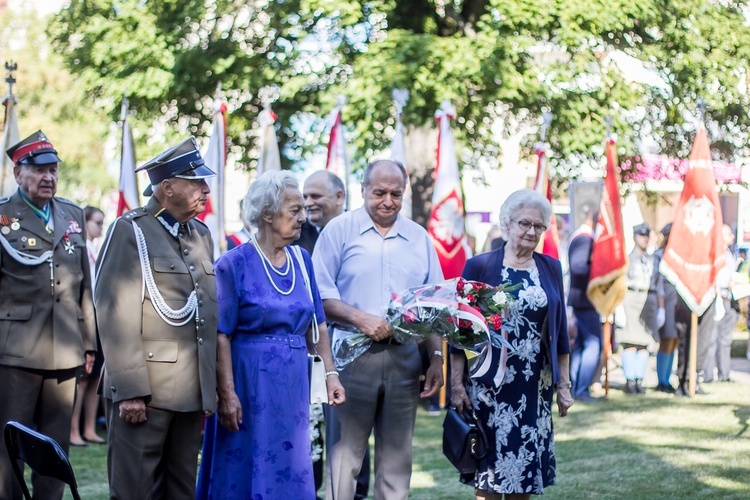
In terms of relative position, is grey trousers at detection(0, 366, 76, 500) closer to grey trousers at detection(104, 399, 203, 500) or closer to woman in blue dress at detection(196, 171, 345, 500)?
grey trousers at detection(104, 399, 203, 500)

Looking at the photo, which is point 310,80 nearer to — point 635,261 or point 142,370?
point 635,261

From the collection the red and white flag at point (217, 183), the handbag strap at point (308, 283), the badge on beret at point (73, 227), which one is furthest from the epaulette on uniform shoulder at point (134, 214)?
the red and white flag at point (217, 183)

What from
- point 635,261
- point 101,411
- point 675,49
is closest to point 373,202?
point 101,411

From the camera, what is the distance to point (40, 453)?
3.84 meters

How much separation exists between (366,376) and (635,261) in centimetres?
950

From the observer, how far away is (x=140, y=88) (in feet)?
54.6

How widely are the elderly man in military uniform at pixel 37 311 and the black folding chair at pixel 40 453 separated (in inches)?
80.1

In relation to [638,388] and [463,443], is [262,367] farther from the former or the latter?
[638,388]

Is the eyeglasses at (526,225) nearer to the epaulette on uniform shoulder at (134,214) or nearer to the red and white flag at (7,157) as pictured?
the epaulette on uniform shoulder at (134,214)

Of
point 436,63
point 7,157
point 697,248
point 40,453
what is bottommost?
point 40,453

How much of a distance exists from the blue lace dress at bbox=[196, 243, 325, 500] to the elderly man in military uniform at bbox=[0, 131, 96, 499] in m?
1.58

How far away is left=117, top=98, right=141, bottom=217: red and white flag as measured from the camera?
35.4ft

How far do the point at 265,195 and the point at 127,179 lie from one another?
6266mm

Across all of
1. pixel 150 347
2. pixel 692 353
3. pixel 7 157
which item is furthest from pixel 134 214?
pixel 692 353
